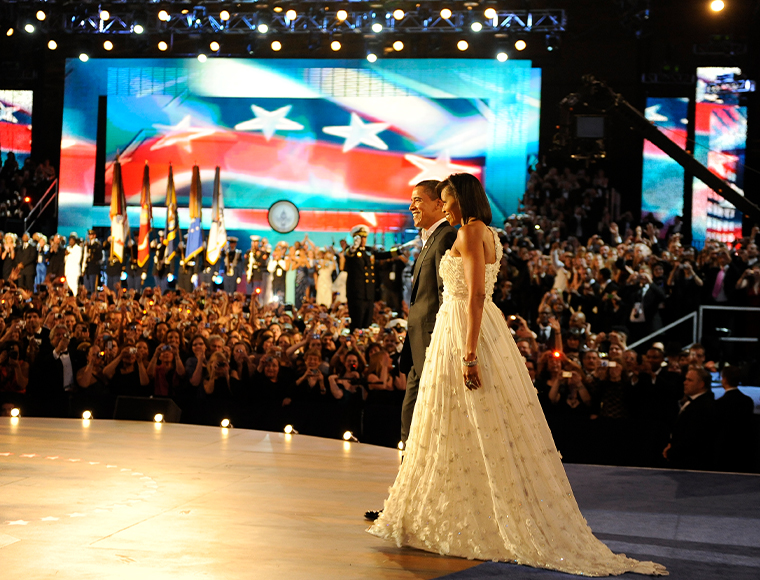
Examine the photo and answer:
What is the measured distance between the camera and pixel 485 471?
3404mm

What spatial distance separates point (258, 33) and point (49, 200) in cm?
672

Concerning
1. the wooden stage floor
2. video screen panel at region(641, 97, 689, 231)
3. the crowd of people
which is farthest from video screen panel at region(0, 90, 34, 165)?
the wooden stage floor

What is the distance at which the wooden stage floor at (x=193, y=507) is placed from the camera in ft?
10.4

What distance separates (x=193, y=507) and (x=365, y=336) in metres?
7.17

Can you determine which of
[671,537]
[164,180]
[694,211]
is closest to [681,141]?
[694,211]

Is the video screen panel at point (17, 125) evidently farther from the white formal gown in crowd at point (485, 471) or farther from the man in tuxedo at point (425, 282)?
the white formal gown in crowd at point (485, 471)

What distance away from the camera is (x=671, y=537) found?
12.8ft

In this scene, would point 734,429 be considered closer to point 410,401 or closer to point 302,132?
point 410,401

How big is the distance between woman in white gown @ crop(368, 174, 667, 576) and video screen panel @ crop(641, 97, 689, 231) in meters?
16.0

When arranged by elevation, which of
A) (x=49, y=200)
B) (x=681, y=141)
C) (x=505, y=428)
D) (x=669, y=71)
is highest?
(x=669, y=71)

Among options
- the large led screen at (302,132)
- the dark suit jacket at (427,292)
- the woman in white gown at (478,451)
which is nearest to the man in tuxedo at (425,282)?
the dark suit jacket at (427,292)

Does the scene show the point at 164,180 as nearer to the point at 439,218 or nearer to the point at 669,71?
the point at 669,71

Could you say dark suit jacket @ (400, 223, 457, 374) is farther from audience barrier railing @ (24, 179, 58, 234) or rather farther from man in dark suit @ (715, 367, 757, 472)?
Answer: audience barrier railing @ (24, 179, 58, 234)

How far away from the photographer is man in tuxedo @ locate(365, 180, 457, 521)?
3.77 metres
